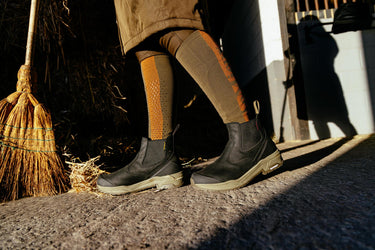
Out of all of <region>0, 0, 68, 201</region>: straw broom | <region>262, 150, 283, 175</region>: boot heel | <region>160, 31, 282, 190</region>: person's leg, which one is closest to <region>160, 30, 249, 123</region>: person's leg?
<region>160, 31, 282, 190</region>: person's leg

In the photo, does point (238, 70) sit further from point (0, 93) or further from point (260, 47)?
point (0, 93)

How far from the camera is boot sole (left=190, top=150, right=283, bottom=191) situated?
→ 2.47ft

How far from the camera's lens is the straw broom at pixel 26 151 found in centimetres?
98

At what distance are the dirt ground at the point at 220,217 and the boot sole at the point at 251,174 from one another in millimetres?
22

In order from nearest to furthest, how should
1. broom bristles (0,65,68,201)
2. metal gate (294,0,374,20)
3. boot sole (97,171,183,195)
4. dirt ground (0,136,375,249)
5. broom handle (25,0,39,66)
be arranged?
1. dirt ground (0,136,375,249)
2. boot sole (97,171,183,195)
3. broom bristles (0,65,68,201)
4. broom handle (25,0,39,66)
5. metal gate (294,0,374,20)

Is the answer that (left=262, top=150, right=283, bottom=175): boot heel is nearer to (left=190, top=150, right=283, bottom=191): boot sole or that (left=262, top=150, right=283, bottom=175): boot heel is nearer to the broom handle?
(left=190, top=150, right=283, bottom=191): boot sole

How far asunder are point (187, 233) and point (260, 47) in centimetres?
221

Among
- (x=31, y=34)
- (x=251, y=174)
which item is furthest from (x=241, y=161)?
(x=31, y=34)

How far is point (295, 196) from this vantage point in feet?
2.04

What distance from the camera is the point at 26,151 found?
3.38 ft

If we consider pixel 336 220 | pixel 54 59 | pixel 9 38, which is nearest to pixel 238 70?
pixel 54 59

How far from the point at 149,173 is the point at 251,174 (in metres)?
0.43

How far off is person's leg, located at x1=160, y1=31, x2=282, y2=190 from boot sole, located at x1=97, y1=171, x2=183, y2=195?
10cm

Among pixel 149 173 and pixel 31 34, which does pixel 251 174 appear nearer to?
pixel 149 173
